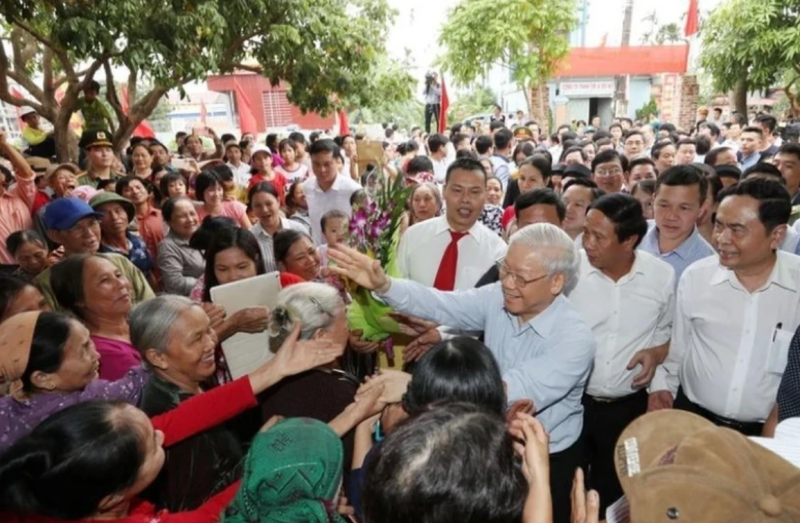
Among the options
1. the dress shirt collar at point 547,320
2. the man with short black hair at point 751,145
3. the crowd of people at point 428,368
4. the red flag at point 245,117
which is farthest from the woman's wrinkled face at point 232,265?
the red flag at point 245,117

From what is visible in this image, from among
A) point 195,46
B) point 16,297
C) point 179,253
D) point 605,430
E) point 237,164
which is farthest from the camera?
point 237,164

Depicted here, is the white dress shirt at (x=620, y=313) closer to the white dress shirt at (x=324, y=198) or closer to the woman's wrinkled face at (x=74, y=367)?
the woman's wrinkled face at (x=74, y=367)

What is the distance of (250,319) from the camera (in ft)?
8.55

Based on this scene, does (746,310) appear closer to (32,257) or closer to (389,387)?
(389,387)

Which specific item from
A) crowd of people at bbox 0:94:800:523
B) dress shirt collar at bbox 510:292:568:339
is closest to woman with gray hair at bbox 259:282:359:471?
crowd of people at bbox 0:94:800:523

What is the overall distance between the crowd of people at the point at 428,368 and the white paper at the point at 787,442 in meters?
0.25

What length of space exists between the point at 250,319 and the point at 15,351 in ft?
3.16

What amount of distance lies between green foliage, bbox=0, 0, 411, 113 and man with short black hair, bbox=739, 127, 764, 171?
→ 4976 millimetres

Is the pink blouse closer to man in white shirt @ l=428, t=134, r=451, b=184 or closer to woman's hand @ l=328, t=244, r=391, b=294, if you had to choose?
woman's hand @ l=328, t=244, r=391, b=294

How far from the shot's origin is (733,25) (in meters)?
10.3

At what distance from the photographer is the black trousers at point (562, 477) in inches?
89.0

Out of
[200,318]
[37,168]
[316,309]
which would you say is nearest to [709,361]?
[316,309]

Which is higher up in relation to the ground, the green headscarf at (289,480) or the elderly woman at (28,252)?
the elderly woman at (28,252)

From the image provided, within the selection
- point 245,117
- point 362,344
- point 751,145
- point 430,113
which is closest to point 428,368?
point 362,344
